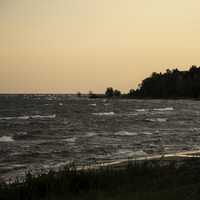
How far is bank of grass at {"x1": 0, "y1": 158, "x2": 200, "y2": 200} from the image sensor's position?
12754mm

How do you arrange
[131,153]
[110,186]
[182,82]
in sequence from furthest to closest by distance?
[182,82] < [131,153] < [110,186]

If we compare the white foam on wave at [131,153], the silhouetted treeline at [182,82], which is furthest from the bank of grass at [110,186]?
the silhouetted treeline at [182,82]

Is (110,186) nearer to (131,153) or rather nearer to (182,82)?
(131,153)

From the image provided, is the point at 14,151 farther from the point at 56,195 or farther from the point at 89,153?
the point at 56,195

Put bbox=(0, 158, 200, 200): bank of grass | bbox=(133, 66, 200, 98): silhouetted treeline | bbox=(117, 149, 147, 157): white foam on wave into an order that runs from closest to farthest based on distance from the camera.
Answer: bbox=(0, 158, 200, 200): bank of grass → bbox=(117, 149, 147, 157): white foam on wave → bbox=(133, 66, 200, 98): silhouetted treeline

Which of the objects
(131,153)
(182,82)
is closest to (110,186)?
(131,153)

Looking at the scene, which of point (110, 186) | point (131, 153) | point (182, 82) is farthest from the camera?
point (182, 82)

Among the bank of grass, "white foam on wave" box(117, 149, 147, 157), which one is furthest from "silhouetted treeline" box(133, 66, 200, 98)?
the bank of grass

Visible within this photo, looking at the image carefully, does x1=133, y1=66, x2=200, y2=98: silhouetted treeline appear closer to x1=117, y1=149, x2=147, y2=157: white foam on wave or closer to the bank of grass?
x1=117, y1=149, x2=147, y2=157: white foam on wave

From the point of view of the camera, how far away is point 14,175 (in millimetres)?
21234

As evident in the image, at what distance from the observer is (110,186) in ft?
48.7

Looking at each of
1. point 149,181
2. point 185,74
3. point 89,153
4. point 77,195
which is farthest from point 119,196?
point 185,74

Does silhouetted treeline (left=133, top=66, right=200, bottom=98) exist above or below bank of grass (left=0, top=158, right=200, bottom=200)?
above

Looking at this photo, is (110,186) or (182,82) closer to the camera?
(110,186)
